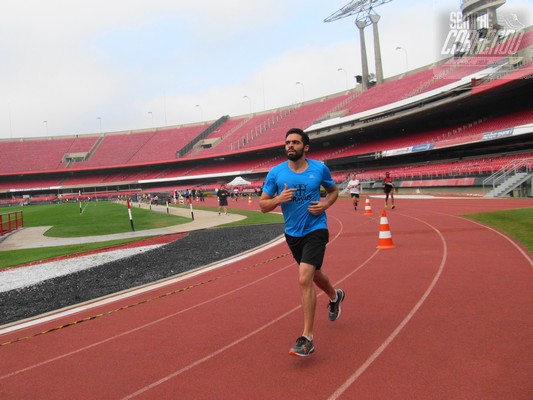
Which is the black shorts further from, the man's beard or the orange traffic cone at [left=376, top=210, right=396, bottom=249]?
the orange traffic cone at [left=376, top=210, right=396, bottom=249]

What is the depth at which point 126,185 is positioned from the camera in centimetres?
7856

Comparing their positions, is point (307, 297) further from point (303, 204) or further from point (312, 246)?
point (303, 204)

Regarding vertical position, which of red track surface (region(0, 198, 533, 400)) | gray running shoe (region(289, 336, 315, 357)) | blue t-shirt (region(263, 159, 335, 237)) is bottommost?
red track surface (region(0, 198, 533, 400))

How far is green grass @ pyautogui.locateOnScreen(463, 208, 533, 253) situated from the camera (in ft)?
32.7

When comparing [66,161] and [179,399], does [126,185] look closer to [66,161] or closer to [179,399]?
[66,161]

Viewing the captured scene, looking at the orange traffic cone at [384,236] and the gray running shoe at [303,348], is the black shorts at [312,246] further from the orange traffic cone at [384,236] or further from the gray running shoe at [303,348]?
the orange traffic cone at [384,236]

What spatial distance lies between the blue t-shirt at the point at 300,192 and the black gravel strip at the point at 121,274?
443 centimetres

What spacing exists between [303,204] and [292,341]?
1440mm

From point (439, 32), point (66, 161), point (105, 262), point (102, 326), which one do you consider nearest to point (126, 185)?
point (66, 161)

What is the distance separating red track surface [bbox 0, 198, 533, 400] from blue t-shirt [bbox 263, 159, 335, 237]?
1194mm

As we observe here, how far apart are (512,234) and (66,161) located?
8432cm

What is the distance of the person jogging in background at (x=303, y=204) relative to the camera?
3.95 metres
